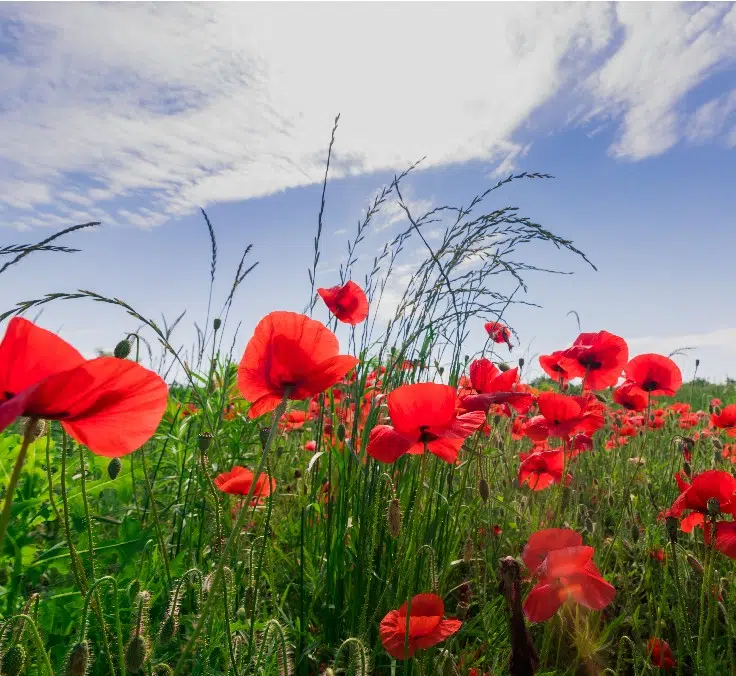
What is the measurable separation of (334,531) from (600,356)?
133 centimetres

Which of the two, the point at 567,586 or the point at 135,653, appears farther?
the point at 567,586

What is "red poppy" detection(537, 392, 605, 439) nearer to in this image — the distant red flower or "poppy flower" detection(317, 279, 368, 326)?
the distant red flower

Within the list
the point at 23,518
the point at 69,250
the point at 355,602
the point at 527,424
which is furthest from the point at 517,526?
the point at 69,250

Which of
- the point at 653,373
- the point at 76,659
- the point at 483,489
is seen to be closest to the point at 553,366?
the point at 653,373

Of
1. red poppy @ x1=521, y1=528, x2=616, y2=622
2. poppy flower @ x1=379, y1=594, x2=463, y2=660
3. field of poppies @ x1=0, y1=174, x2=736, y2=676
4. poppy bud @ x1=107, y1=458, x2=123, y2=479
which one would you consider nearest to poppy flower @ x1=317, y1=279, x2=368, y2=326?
field of poppies @ x1=0, y1=174, x2=736, y2=676

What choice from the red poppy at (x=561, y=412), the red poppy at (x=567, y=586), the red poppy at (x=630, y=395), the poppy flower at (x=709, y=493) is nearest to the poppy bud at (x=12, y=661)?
the red poppy at (x=567, y=586)

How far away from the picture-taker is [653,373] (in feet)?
9.45

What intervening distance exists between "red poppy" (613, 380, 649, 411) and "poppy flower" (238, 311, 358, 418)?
7.75ft

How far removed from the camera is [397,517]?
55.4 inches

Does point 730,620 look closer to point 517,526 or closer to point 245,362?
point 517,526

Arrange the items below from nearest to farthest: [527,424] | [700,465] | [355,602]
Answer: [355,602] → [527,424] → [700,465]

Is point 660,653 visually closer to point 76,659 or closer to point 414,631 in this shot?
point 414,631

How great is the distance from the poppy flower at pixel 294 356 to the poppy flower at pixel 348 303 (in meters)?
1.30

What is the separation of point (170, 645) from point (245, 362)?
936 millimetres
